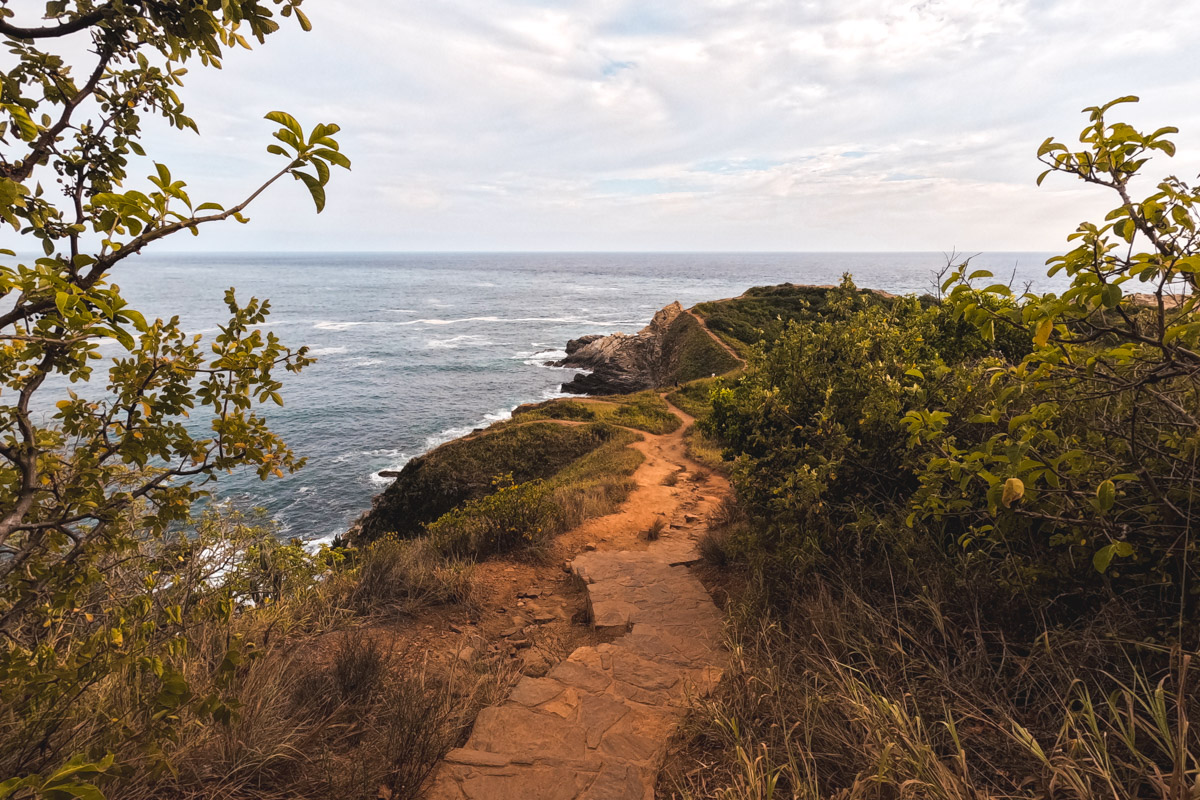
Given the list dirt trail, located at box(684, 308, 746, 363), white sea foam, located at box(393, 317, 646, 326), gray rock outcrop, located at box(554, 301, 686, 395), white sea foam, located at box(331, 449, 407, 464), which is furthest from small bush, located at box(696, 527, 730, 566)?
white sea foam, located at box(393, 317, 646, 326)

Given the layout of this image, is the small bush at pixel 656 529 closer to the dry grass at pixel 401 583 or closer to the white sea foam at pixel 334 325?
the dry grass at pixel 401 583

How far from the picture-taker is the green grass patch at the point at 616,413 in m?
23.6

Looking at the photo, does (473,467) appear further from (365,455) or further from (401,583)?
(365,455)

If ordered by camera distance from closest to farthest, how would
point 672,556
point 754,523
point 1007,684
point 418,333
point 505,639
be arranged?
point 1007,684 < point 505,639 < point 754,523 < point 672,556 < point 418,333

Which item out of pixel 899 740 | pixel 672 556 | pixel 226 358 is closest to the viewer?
pixel 226 358

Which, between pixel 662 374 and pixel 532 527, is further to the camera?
→ pixel 662 374

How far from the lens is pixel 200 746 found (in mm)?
2973

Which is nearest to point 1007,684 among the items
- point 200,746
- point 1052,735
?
point 1052,735

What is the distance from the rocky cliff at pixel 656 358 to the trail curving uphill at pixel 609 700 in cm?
2980

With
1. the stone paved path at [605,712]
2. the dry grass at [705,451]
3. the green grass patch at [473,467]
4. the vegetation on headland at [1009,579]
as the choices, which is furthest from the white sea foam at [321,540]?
the vegetation on headland at [1009,579]

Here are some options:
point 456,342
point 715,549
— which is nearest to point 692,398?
point 715,549

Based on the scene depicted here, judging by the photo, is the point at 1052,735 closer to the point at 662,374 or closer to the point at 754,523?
the point at 754,523

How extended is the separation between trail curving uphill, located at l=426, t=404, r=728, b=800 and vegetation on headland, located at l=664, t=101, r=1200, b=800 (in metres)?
0.45

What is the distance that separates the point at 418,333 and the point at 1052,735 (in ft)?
256
